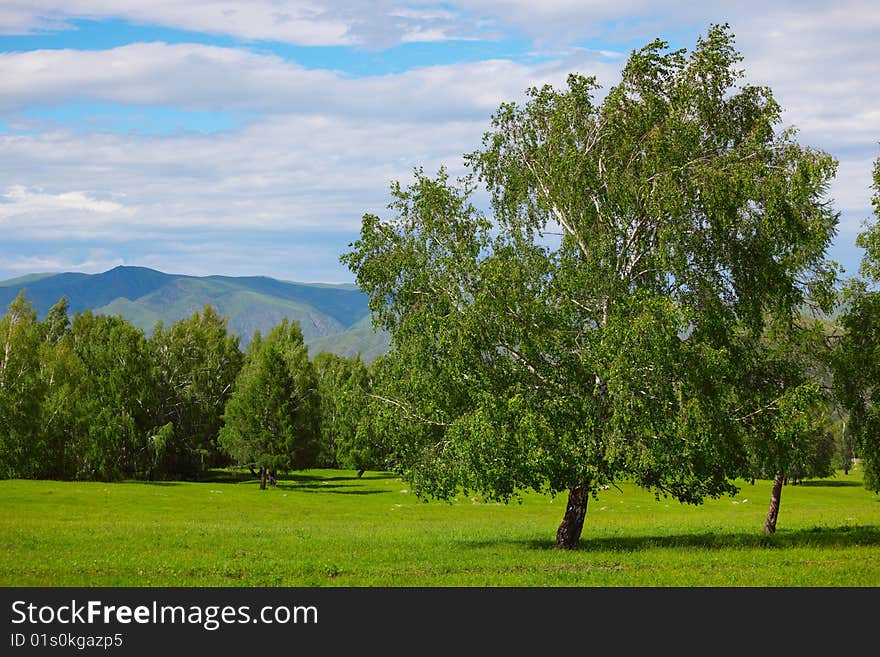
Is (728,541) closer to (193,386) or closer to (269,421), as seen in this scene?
(269,421)

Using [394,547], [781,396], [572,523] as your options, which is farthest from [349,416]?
[781,396]

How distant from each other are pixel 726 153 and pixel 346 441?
77094mm

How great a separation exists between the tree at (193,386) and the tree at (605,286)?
72232mm

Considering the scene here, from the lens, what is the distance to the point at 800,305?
103 feet

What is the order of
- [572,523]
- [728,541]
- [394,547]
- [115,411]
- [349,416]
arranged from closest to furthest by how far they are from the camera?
[572,523] < [394,547] < [728,541] < [349,416] < [115,411]

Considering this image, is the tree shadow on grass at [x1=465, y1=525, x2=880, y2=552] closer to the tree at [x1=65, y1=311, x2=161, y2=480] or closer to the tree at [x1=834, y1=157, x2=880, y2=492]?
the tree at [x1=834, y1=157, x2=880, y2=492]

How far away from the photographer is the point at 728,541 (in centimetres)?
3491

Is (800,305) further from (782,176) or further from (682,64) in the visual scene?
(682,64)

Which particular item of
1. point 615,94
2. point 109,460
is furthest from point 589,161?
point 109,460

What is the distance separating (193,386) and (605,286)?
8818cm

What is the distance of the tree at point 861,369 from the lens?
33.8 meters

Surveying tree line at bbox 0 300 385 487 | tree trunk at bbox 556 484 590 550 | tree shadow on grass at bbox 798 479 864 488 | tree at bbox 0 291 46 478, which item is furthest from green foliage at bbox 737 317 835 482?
tree shadow on grass at bbox 798 479 864 488

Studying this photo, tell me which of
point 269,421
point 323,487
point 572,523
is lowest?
point 323,487

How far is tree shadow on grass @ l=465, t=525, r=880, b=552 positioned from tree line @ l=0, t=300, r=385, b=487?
45266 millimetres
